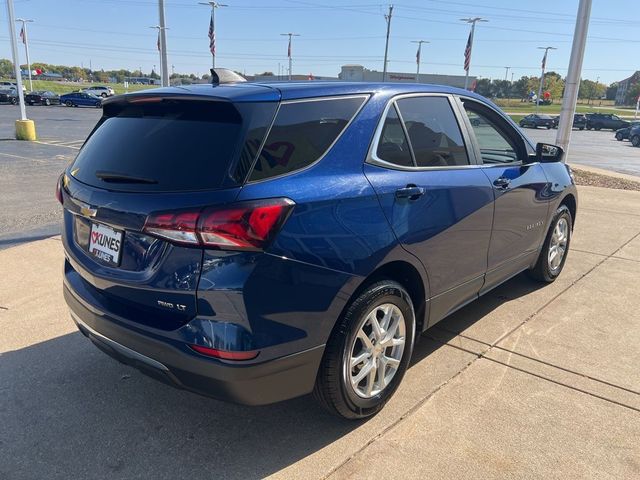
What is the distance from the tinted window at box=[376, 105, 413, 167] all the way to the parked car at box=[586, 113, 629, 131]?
176 feet

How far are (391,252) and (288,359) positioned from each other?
791 millimetres

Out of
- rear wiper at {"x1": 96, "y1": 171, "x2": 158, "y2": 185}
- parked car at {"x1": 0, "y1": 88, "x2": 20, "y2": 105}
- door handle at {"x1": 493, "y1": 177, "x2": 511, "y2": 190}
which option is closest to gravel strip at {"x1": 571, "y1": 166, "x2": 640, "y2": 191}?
door handle at {"x1": 493, "y1": 177, "x2": 511, "y2": 190}

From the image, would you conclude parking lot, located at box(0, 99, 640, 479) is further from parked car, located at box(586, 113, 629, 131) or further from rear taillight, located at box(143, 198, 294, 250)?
parked car, located at box(586, 113, 629, 131)

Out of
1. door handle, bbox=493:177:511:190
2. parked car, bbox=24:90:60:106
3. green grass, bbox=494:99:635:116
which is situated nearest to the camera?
door handle, bbox=493:177:511:190

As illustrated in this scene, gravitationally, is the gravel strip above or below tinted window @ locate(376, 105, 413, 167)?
below

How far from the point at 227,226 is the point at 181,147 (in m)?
0.53

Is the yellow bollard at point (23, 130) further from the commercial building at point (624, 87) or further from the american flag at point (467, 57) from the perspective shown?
the commercial building at point (624, 87)

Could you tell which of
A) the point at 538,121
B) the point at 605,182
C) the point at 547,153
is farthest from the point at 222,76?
the point at 538,121

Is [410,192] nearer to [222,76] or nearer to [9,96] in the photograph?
[222,76]

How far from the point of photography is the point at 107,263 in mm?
2543

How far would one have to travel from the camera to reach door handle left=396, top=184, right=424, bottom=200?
2.81 m

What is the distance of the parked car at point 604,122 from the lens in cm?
4862

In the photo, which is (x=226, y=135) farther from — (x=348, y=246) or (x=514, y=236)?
(x=514, y=236)

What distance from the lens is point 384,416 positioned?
296cm
